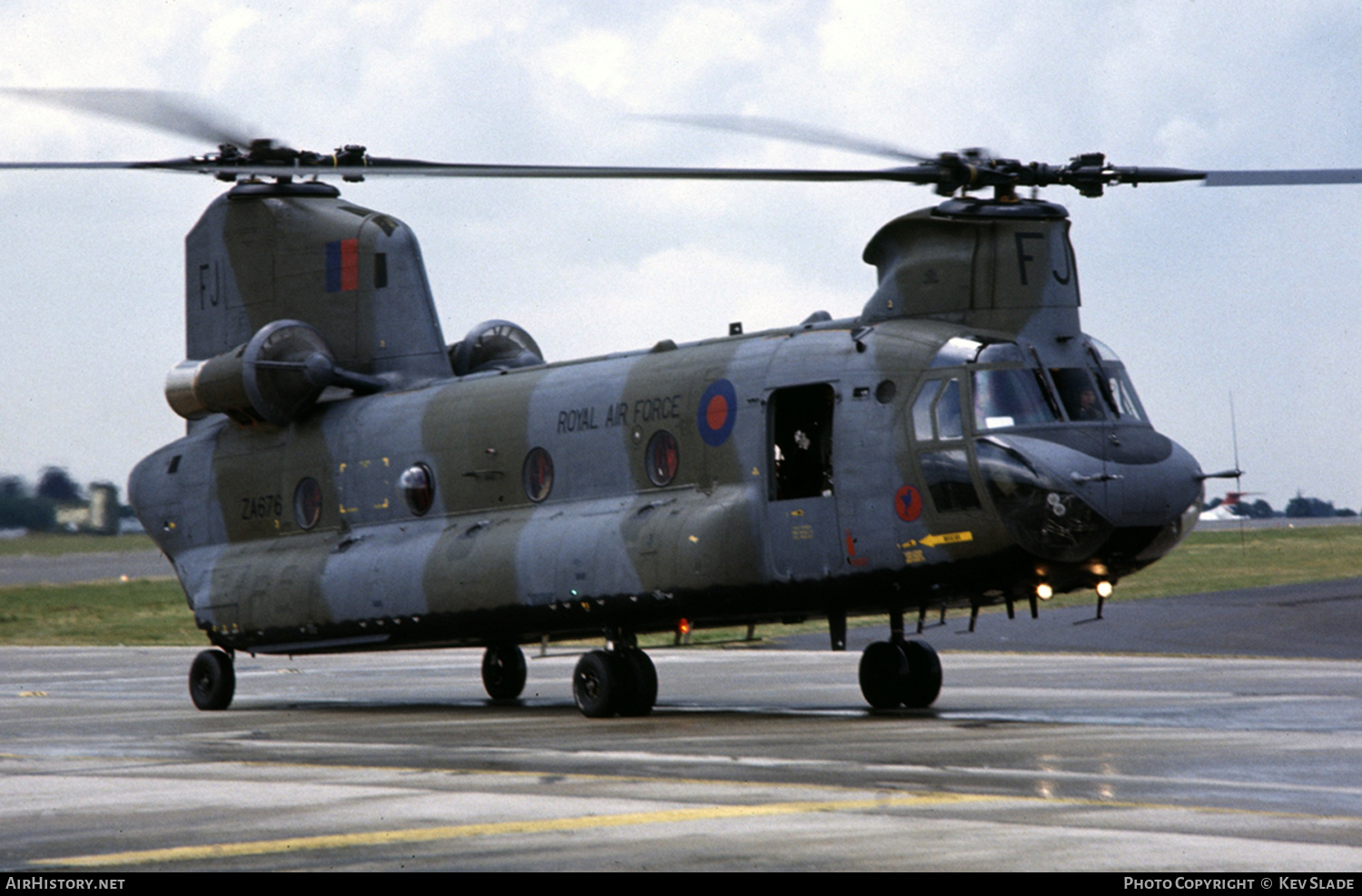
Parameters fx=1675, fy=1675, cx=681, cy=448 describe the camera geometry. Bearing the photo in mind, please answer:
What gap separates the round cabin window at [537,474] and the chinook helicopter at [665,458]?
0.12 feet

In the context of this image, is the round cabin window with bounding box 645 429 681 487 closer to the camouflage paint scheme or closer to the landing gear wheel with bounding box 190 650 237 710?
the camouflage paint scheme

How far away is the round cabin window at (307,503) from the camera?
22.6 metres

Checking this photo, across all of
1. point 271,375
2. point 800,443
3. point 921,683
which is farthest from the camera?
point 271,375

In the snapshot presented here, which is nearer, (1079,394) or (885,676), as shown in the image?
(1079,394)

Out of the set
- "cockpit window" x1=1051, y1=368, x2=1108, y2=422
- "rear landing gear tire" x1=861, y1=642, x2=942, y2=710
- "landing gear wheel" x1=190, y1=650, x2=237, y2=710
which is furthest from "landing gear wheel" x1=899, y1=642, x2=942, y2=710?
"landing gear wheel" x1=190, y1=650, x2=237, y2=710

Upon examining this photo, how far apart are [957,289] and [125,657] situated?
2485 centimetres

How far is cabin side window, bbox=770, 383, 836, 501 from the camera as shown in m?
17.6

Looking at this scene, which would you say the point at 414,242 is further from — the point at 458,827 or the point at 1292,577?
the point at 1292,577

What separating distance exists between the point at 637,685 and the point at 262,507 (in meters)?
7.47

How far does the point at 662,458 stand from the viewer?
61.4 ft

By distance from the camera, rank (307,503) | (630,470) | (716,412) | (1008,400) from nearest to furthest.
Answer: (1008,400) < (716,412) < (630,470) < (307,503)

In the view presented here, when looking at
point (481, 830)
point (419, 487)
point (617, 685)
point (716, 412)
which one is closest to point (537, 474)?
point (419, 487)

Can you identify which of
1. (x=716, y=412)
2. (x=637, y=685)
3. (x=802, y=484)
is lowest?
(x=637, y=685)

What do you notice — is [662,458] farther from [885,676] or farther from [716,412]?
[885,676]
